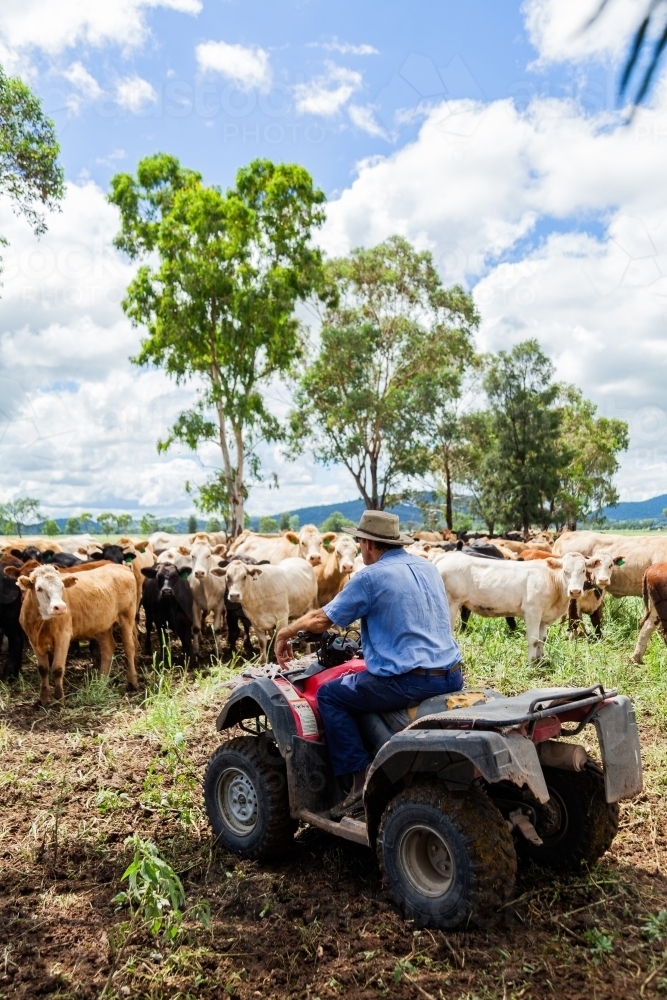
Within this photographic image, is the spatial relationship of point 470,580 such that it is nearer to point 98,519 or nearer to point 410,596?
point 410,596

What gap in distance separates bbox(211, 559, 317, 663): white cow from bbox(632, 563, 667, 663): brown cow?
4599mm

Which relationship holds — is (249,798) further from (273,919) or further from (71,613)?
(71,613)

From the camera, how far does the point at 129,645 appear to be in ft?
34.1

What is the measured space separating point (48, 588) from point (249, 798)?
16.1ft

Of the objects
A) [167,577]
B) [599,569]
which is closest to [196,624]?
[167,577]

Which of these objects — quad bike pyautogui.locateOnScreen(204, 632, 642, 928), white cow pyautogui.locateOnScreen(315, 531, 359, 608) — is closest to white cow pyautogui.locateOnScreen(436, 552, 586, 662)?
white cow pyautogui.locateOnScreen(315, 531, 359, 608)

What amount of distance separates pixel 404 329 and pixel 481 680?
33.7m

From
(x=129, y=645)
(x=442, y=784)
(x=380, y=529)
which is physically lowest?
(x=129, y=645)

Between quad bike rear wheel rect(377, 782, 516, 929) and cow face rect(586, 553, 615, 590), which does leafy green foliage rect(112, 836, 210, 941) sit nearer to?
quad bike rear wheel rect(377, 782, 516, 929)

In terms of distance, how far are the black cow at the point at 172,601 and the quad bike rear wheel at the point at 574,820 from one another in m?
7.14

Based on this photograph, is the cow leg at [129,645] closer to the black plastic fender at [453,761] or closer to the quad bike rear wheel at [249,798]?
the quad bike rear wheel at [249,798]

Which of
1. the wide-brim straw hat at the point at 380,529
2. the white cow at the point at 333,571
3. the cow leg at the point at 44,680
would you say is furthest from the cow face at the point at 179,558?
the wide-brim straw hat at the point at 380,529

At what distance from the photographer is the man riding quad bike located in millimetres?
3896

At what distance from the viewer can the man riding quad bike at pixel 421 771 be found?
3896mm
